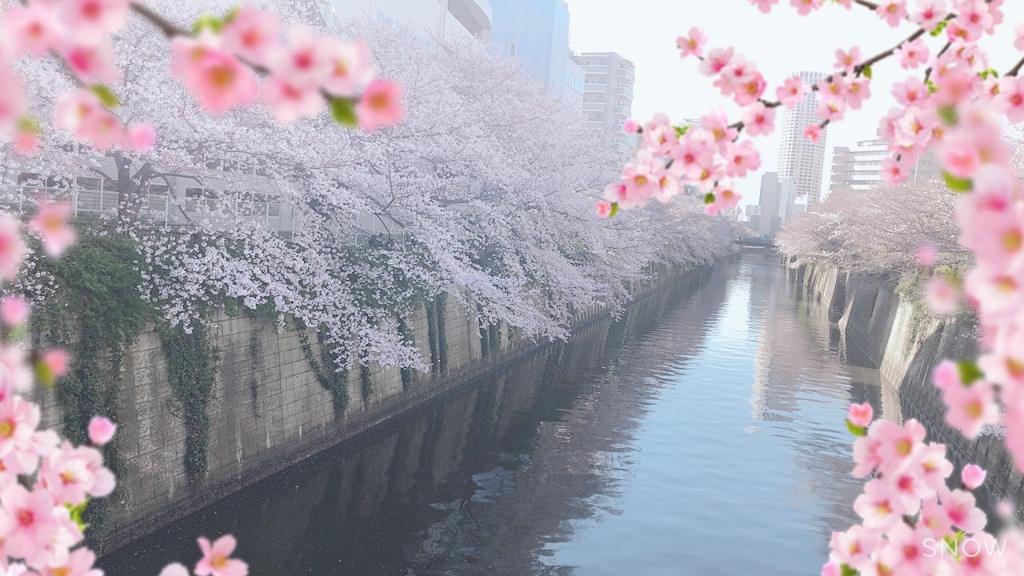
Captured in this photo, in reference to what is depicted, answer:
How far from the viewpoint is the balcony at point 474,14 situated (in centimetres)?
5118

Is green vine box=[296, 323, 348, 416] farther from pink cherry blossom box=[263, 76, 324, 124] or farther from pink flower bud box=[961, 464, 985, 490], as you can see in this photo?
pink cherry blossom box=[263, 76, 324, 124]

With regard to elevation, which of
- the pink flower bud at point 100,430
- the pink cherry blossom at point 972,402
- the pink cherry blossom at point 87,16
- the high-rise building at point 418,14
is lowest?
the pink flower bud at point 100,430

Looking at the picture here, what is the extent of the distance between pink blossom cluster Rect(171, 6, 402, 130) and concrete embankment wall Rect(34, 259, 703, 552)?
36.7 feet

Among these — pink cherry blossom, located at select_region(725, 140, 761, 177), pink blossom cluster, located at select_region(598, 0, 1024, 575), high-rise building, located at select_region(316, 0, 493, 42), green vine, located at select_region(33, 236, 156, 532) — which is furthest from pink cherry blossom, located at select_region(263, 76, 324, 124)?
high-rise building, located at select_region(316, 0, 493, 42)

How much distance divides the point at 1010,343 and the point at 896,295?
1453 inches

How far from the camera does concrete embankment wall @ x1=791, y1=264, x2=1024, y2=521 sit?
695 inches

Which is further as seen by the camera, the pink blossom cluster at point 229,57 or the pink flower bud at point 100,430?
the pink flower bud at point 100,430

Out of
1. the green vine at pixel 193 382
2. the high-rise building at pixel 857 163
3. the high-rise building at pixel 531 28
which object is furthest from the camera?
the high-rise building at pixel 857 163

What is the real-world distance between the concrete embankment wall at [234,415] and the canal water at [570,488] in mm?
369

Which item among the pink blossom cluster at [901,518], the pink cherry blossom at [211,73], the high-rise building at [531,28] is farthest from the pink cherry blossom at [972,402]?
the high-rise building at [531,28]

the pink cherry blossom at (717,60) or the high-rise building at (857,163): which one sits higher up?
the high-rise building at (857,163)

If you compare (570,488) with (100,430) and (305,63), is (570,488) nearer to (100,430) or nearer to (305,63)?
(100,430)

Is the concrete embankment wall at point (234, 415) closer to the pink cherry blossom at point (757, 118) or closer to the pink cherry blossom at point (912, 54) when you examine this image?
the pink cherry blossom at point (757, 118)

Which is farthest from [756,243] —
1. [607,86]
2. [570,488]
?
[570,488]
